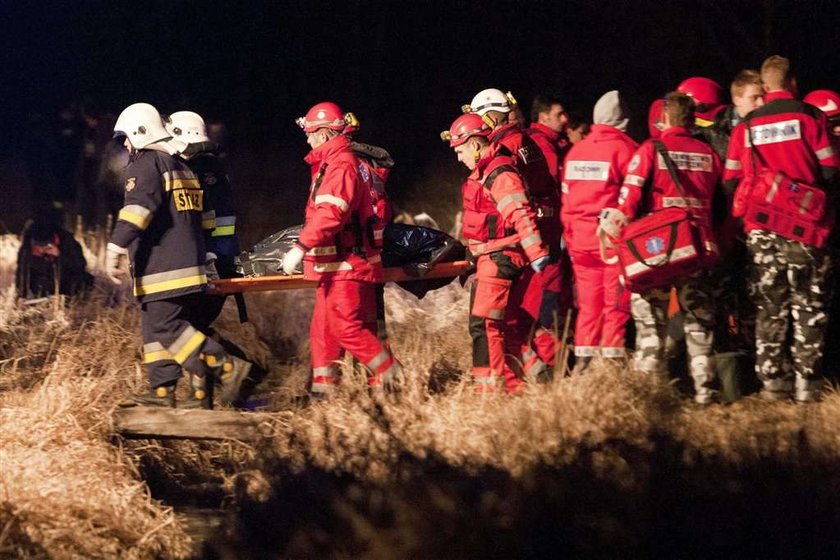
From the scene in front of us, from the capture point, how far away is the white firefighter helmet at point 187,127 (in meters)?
8.21

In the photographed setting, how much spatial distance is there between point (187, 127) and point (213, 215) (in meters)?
0.72

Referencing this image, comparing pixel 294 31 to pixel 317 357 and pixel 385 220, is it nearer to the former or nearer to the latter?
pixel 385 220

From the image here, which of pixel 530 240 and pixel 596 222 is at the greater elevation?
pixel 596 222

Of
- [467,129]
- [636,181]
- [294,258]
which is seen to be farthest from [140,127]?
[636,181]

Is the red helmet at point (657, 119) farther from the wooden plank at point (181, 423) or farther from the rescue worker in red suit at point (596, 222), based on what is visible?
the wooden plank at point (181, 423)

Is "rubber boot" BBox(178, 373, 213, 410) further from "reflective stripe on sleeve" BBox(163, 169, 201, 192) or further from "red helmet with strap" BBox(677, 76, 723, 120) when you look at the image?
"red helmet with strap" BBox(677, 76, 723, 120)

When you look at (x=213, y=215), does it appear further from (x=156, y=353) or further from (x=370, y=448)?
(x=370, y=448)

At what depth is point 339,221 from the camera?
7047 mm

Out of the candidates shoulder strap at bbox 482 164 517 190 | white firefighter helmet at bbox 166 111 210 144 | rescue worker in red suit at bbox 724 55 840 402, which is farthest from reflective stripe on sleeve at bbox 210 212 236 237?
rescue worker in red suit at bbox 724 55 840 402

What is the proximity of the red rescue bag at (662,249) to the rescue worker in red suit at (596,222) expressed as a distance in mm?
445

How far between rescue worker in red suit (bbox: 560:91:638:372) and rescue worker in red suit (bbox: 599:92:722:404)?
0.90 feet

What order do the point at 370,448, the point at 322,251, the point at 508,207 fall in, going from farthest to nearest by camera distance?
the point at 322,251 → the point at 508,207 → the point at 370,448

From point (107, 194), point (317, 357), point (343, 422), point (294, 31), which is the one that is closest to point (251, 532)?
point (343, 422)

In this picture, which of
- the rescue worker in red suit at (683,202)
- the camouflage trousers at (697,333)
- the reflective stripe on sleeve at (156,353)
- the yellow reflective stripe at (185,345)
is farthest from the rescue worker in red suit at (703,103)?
the reflective stripe on sleeve at (156,353)
